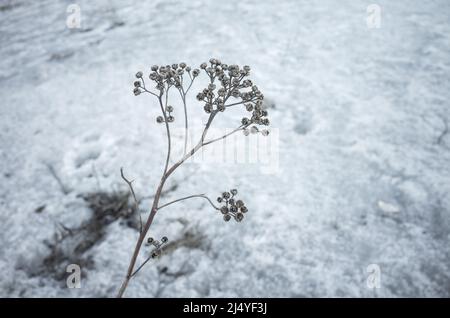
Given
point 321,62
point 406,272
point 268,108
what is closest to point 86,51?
point 268,108

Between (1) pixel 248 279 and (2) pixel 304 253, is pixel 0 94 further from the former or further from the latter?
(2) pixel 304 253

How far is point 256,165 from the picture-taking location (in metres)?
3.25

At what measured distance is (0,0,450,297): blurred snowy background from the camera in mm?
2471

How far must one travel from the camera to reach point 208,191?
302 cm


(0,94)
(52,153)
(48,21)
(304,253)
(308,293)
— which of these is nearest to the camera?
(308,293)

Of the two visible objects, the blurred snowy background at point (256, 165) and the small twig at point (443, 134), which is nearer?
the blurred snowy background at point (256, 165)

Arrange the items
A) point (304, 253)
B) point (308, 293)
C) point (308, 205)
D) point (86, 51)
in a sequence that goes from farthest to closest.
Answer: point (86, 51) < point (308, 205) < point (304, 253) < point (308, 293)

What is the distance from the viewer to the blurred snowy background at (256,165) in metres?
2.47

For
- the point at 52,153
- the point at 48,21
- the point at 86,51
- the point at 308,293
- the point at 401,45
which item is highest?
the point at 48,21

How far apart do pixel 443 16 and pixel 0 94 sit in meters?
6.29

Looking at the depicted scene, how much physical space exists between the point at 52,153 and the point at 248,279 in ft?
7.80

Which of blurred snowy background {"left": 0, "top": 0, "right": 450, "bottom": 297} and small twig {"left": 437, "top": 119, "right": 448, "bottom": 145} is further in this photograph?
small twig {"left": 437, "top": 119, "right": 448, "bottom": 145}

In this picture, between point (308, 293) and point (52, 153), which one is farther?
point (52, 153)

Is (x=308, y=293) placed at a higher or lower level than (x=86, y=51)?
lower
